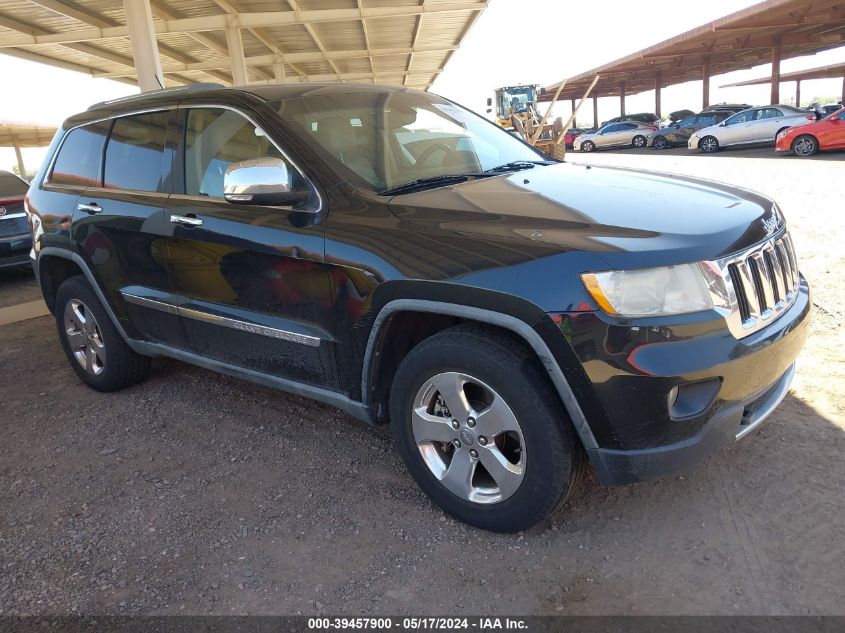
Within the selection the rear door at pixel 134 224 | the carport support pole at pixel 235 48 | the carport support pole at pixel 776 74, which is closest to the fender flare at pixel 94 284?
the rear door at pixel 134 224

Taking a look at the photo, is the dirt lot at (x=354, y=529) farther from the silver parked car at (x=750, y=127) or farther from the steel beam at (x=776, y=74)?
the steel beam at (x=776, y=74)

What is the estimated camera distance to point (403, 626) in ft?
7.38

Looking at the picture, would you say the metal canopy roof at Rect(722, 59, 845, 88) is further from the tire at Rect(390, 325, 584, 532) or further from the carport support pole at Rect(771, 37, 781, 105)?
the tire at Rect(390, 325, 584, 532)

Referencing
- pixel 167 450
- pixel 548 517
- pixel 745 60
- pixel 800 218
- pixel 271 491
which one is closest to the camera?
pixel 548 517

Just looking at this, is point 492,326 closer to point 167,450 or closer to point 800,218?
point 167,450

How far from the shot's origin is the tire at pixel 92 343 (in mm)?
4273

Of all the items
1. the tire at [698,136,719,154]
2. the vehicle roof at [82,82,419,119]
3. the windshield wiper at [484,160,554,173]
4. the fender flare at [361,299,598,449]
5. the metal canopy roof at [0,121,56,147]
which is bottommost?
the tire at [698,136,719,154]

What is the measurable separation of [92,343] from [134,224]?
1.17 metres

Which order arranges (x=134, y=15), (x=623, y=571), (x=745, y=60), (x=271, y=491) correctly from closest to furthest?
1. (x=623, y=571)
2. (x=271, y=491)
3. (x=134, y=15)
4. (x=745, y=60)

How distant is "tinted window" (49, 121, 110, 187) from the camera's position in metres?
4.15

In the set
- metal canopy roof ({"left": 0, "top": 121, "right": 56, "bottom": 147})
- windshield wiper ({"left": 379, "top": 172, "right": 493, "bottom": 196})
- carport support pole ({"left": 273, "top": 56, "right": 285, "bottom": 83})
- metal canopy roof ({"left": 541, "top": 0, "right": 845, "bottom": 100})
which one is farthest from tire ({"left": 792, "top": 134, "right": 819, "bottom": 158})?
metal canopy roof ({"left": 0, "top": 121, "right": 56, "bottom": 147})

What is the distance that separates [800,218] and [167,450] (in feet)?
24.2

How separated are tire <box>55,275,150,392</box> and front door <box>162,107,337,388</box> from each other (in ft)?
3.11

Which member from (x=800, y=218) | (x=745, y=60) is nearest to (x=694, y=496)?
(x=800, y=218)
